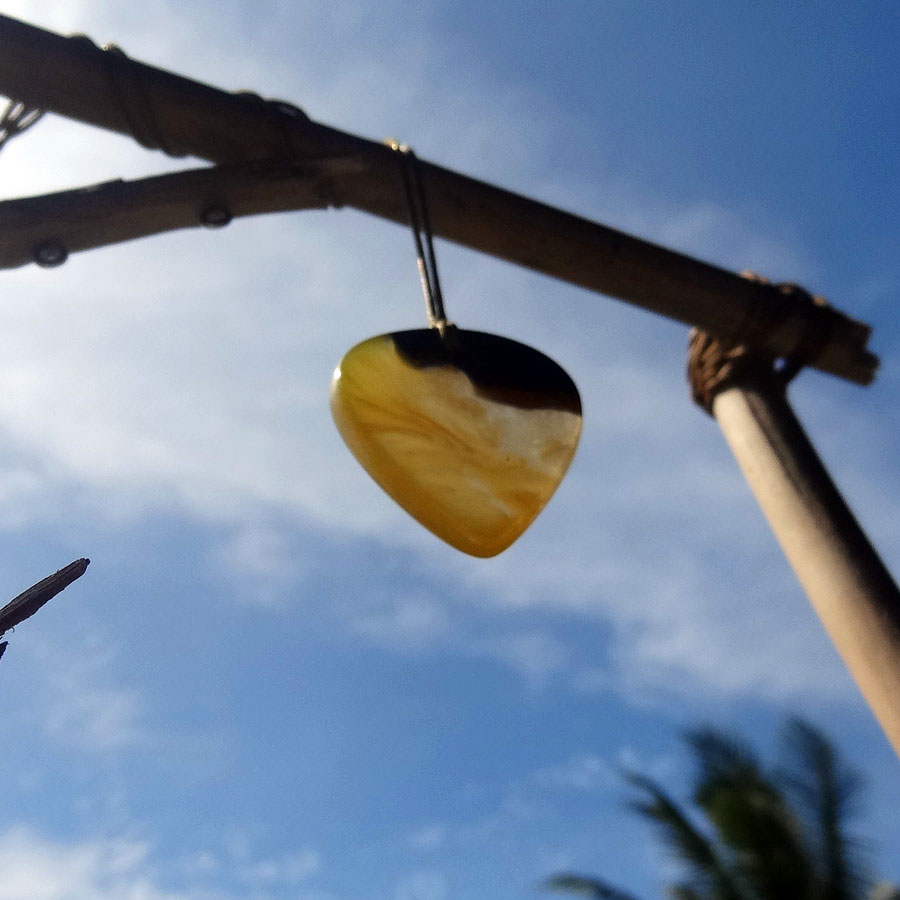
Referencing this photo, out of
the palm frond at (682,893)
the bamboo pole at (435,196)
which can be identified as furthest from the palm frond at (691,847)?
the bamboo pole at (435,196)

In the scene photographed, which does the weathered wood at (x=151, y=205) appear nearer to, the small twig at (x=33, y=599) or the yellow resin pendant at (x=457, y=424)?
the yellow resin pendant at (x=457, y=424)

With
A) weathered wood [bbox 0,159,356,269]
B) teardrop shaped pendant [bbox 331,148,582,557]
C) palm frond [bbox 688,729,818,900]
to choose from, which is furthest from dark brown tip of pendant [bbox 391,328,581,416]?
palm frond [bbox 688,729,818,900]

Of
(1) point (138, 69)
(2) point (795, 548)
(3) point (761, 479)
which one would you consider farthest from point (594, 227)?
(1) point (138, 69)

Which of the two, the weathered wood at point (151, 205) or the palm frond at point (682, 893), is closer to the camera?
the weathered wood at point (151, 205)

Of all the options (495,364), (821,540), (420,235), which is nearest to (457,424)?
(495,364)

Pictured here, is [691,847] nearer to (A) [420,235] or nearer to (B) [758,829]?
(B) [758,829]
